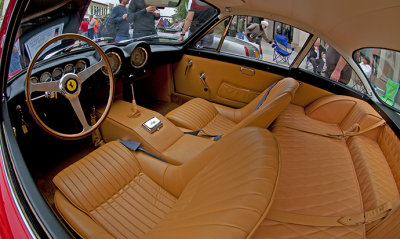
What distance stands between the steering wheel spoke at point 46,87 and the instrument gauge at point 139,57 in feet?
3.14

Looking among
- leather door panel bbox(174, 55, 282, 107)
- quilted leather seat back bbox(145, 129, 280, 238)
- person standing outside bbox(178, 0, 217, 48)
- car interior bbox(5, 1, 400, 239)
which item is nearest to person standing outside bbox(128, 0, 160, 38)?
car interior bbox(5, 1, 400, 239)

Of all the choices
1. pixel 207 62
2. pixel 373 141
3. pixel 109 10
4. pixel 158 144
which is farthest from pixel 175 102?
pixel 373 141

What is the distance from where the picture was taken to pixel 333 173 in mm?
1266

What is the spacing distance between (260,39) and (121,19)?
4.92 ft

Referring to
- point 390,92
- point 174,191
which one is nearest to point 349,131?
point 390,92

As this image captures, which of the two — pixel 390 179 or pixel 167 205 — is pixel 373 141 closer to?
pixel 390 179

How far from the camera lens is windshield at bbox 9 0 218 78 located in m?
1.43

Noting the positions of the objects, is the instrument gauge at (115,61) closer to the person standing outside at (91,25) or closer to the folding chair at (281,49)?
the person standing outside at (91,25)

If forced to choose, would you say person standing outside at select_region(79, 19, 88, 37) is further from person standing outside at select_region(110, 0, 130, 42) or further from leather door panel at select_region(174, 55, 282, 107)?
leather door panel at select_region(174, 55, 282, 107)

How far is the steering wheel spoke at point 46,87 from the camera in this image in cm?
130

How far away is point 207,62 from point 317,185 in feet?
6.36

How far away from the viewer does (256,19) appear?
97.0 inches

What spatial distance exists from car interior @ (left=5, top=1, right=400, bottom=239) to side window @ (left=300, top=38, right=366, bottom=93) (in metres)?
0.03

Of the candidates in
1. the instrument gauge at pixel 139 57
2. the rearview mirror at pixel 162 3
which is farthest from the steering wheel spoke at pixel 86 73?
the rearview mirror at pixel 162 3
